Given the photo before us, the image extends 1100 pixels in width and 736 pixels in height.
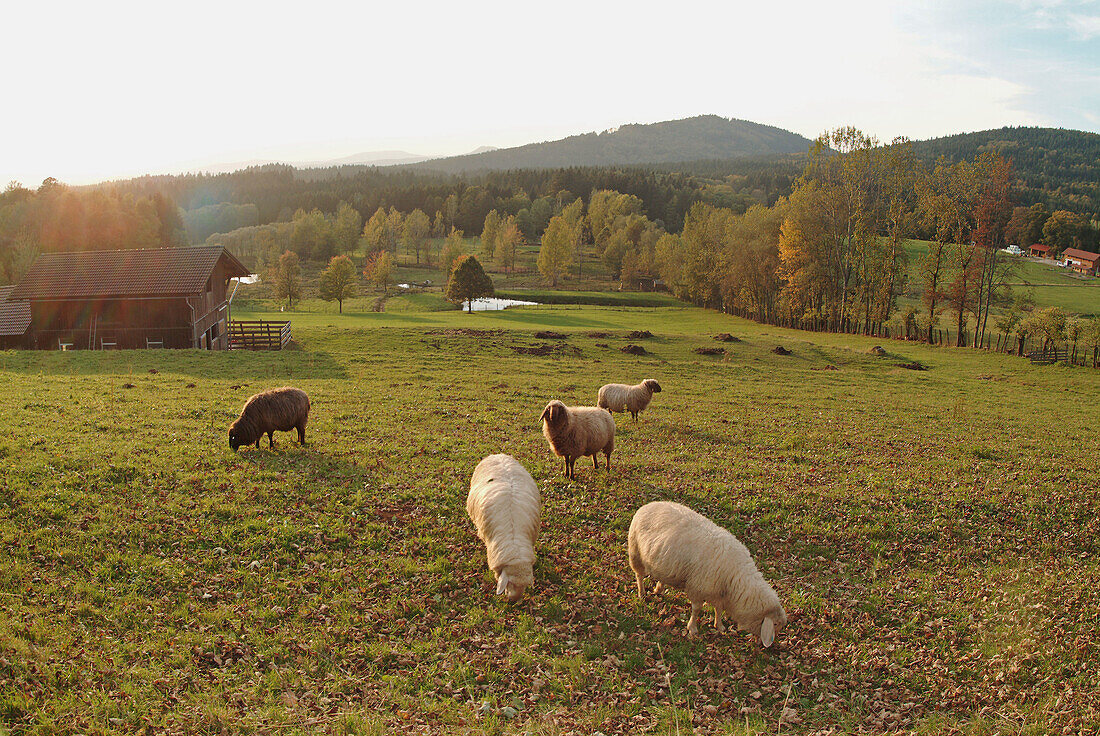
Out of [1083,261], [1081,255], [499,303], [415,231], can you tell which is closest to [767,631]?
[499,303]

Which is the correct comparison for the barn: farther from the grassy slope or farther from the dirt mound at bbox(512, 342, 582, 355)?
the grassy slope

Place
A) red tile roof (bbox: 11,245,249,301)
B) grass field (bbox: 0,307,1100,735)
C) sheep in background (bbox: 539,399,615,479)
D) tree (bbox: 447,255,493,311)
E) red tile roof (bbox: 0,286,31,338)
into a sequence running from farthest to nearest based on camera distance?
1. tree (bbox: 447,255,493,311)
2. red tile roof (bbox: 0,286,31,338)
3. red tile roof (bbox: 11,245,249,301)
4. sheep in background (bbox: 539,399,615,479)
5. grass field (bbox: 0,307,1100,735)

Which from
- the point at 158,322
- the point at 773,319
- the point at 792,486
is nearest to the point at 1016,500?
the point at 792,486

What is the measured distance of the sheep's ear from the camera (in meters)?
9.16

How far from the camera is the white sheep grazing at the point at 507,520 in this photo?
10.2 metres

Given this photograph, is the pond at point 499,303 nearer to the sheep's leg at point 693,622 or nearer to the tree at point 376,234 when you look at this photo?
the tree at point 376,234

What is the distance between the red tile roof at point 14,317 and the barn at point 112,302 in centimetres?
28

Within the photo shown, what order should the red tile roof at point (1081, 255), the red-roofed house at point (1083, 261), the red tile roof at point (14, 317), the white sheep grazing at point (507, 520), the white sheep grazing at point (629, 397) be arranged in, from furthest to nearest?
the red tile roof at point (1081, 255) < the red-roofed house at point (1083, 261) < the red tile roof at point (14, 317) < the white sheep grazing at point (629, 397) < the white sheep grazing at point (507, 520)

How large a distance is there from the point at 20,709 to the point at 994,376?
48.6m

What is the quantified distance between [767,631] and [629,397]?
1398 cm

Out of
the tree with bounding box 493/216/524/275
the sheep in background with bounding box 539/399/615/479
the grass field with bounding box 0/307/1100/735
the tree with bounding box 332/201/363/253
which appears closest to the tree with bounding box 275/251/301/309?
the tree with bounding box 493/216/524/275

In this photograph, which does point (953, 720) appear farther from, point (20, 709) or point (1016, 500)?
point (20, 709)

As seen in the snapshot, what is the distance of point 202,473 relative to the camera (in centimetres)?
1395

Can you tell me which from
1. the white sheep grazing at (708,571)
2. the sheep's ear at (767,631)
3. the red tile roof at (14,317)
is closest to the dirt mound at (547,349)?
the white sheep grazing at (708,571)
